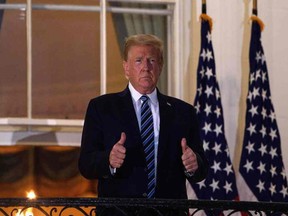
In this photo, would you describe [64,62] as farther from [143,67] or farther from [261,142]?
[143,67]

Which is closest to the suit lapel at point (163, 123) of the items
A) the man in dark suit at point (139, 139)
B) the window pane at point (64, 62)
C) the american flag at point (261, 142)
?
the man in dark suit at point (139, 139)

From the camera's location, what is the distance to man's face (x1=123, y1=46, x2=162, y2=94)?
4.70m

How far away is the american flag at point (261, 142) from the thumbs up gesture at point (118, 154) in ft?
10.7

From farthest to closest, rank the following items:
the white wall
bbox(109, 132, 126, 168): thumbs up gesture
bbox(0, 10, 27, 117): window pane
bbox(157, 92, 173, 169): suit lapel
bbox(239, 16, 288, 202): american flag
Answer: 1. the white wall
2. bbox(0, 10, 27, 117): window pane
3. bbox(239, 16, 288, 202): american flag
4. bbox(157, 92, 173, 169): suit lapel
5. bbox(109, 132, 126, 168): thumbs up gesture

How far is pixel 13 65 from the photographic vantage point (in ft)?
25.2

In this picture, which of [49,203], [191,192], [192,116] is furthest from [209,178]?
[49,203]

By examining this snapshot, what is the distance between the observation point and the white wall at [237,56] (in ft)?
25.5

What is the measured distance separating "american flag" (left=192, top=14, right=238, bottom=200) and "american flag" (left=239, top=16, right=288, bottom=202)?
16 centimetres

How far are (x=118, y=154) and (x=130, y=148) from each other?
0.81 feet

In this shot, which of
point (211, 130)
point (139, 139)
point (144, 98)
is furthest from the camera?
point (211, 130)

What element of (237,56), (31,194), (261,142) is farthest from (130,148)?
(237,56)

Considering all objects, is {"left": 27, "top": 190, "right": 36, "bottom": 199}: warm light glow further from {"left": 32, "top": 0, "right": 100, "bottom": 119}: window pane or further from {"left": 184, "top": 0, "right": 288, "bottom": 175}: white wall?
{"left": 184, "top": 0, "right": 288, "bottom": 175}: white wall

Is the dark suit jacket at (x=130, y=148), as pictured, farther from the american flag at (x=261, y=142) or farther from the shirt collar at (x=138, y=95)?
the american flag at (x=261, y=142)

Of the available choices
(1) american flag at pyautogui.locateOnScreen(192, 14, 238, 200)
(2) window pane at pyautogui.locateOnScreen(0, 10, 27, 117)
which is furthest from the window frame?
(1) american flag at pyautogui.locateOnScreen(192, 14, 238, 200)
